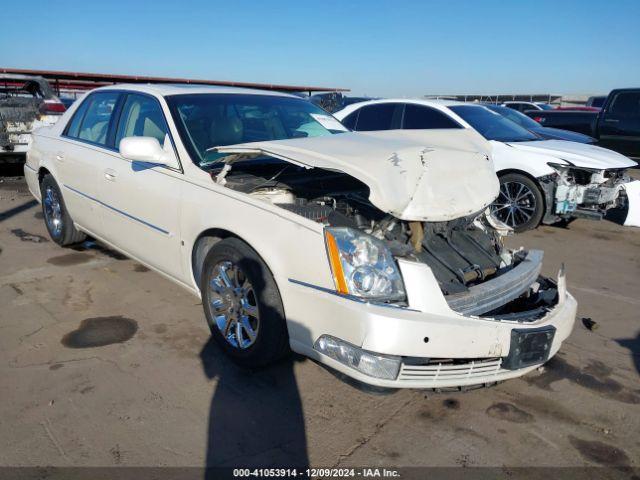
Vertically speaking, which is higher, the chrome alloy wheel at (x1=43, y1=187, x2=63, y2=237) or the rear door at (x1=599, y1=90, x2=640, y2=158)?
the rear door at (x1=599, y1=90, x2=640, y2=158)

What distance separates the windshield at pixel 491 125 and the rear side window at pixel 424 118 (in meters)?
0.21

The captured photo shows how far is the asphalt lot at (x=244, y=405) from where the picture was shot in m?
2.33

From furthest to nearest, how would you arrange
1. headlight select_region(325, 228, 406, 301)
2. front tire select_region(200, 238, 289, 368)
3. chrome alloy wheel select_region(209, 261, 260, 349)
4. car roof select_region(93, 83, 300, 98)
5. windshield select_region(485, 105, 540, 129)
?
windshield select_region(485, 105, 540, 129)
car roof select_region(93, 83, 300, 98)
chrome alloy wheel select_region(209, 261, 260, 349)
front tire select_region(200, 238, 289, 368)
headlight select_region(325, 228, 406, 301)

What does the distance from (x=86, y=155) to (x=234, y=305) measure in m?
2.31

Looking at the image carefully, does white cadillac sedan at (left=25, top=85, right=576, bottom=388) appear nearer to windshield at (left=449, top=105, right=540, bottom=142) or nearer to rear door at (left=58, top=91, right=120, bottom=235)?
rear door at (left=58, top=91, right=120, bottom=235)

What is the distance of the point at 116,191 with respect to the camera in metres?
3.81

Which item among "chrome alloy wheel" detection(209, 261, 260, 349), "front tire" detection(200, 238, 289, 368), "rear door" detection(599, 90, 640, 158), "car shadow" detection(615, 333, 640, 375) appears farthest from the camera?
"rear door" detection(599, 90, 640, 158)

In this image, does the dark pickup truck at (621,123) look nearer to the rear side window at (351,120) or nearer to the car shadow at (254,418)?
the rear side window at (351,120)

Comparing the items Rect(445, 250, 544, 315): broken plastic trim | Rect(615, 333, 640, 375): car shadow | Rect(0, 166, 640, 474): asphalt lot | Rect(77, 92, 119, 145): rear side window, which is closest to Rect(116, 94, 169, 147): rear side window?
Rect(77, 92, 119, 145): rear side window

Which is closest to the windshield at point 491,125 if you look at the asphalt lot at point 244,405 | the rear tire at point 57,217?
the asphalt lot at point 244,405

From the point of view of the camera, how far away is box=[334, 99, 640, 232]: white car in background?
629 cm

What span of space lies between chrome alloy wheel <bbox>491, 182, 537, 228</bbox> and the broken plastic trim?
3.66 m

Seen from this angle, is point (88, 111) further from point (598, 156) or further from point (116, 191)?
point (598, 156)

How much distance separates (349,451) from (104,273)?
10.5 ft
